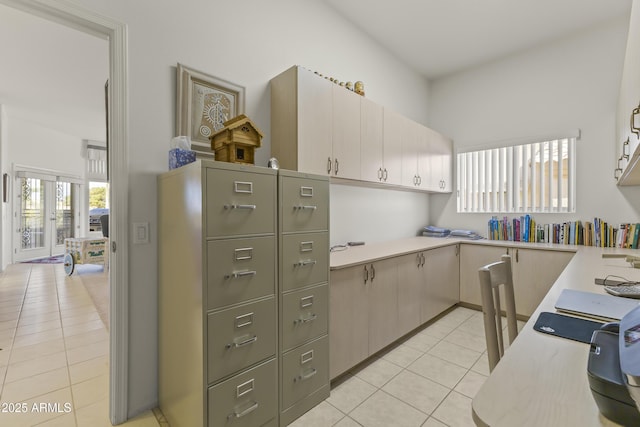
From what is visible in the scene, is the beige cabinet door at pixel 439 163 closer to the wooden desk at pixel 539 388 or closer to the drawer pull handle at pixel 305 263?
the drawer pull handle at pixel 305 263

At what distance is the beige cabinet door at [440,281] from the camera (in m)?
3.00

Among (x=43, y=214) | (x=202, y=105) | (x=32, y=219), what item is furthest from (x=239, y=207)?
(x=43, y=214)

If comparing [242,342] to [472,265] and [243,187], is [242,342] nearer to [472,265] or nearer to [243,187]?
[243,187]

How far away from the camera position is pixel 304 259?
5.82 feet

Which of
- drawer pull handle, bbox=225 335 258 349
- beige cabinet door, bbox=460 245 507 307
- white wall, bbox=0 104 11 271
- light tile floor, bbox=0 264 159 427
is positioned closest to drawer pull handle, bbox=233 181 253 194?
drawer pull handle, bbox=225 335 258 349

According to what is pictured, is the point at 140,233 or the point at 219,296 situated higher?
the point at 140,233

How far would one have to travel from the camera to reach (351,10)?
293 centimetres

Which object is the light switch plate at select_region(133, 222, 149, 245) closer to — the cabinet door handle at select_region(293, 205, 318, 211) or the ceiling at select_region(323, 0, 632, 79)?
the cabinet door handle at select_region(293, 205, 318, 211)

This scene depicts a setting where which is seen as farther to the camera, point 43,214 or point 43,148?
point 43,214

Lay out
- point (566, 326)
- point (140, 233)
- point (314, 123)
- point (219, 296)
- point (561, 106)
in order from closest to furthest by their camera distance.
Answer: point (566, 326) < point (219, 296) < point (140, 233) < point (314, 123) < point (561, 106)

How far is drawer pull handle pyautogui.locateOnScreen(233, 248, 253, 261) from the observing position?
1.45 metres

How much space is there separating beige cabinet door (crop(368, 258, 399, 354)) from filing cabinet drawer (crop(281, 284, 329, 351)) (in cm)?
54

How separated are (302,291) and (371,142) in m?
1.67

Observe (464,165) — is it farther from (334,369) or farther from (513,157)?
(334,369)
